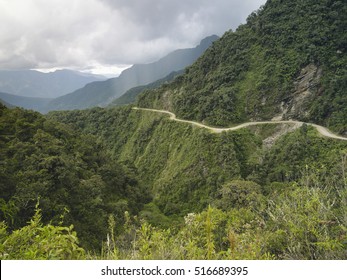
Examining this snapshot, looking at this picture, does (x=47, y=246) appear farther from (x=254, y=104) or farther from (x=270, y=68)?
(x=270, y=68)

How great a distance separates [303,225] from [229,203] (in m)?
25.4

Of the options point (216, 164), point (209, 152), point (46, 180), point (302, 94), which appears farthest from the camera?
point (302, 94)

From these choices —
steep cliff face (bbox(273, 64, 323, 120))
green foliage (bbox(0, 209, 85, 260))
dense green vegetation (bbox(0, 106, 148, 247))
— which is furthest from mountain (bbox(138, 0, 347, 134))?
green foliage (bbox(0, 209, 85, 260))

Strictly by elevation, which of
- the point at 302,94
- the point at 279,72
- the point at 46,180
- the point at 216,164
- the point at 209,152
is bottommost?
the point at 216,164

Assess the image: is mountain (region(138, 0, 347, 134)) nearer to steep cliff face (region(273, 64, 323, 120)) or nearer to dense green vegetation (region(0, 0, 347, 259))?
steep cliff face (region(273, 64, 323, 120))

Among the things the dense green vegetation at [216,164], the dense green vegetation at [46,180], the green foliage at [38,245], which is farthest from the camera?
the dense green vegetation at [216,164]

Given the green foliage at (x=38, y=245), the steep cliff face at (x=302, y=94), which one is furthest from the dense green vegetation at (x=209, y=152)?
the steep cliff face at (x=302, y=94)

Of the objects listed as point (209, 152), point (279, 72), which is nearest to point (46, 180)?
point (209, 152)

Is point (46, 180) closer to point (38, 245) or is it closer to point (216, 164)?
point (38, 245)

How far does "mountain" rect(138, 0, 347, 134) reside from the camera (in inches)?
1943

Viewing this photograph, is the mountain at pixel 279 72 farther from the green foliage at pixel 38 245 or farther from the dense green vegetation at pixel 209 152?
the green foliage at pixel 38 245

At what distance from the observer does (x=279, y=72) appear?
177ft

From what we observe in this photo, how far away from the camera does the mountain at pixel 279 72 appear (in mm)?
49344

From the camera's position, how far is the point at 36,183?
66.4 feet
